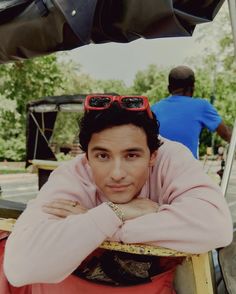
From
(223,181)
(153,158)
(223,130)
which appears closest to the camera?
(153,158)

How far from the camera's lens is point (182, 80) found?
3.63m

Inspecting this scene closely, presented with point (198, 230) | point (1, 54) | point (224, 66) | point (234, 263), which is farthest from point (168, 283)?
point (224, 66)

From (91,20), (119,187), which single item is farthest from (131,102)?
(91,20)

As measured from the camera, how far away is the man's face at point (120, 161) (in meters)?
1.71

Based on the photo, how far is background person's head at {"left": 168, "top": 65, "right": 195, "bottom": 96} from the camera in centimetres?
361

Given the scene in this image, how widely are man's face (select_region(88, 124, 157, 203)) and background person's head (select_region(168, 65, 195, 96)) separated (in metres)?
1.95

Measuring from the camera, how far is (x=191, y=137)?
3.54 m

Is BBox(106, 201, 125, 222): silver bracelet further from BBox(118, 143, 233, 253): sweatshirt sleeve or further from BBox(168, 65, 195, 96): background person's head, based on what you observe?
BBox(168, 65, 195, 96): background person's head

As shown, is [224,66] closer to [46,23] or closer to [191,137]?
[191,137]

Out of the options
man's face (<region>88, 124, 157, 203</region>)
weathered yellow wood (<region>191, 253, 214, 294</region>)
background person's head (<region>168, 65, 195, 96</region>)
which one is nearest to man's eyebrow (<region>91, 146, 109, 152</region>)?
man's face (<region>88, 124, 157, 203</region>)

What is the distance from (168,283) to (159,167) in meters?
0.44

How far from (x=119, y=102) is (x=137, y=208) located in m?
0.40

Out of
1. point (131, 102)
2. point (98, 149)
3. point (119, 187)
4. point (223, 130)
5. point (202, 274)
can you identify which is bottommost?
point (223, 130)

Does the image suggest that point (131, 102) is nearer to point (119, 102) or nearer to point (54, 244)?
point (119, 102)
